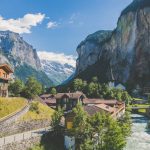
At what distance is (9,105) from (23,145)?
20636 millimetres

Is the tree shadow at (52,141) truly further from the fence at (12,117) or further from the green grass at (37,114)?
the fence at (12,117)

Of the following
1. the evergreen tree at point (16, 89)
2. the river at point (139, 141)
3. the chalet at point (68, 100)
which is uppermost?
the evergreen tree at point (16, 89)

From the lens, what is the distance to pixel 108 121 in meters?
84.6

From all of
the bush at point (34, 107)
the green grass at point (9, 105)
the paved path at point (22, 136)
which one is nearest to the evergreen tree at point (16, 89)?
the bush at point (34, 107)

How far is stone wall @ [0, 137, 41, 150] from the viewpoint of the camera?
7015cm

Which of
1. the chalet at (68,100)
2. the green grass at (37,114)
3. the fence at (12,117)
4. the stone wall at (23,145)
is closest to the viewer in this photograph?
the stone wall at (23,145)

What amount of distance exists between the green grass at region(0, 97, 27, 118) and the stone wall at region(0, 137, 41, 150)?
10.2 meters

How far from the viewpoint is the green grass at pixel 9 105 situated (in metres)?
89.2

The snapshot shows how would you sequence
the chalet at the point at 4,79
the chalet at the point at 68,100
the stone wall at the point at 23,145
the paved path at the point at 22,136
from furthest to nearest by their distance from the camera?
the chalet at the point at 68,100 < the chalet at the point at 4,79 < the paved path at the point at 22,136 < the stone wall at the point at 23,145

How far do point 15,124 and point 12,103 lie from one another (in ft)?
40.4

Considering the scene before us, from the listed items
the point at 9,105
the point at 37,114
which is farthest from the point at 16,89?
the point at 9,105

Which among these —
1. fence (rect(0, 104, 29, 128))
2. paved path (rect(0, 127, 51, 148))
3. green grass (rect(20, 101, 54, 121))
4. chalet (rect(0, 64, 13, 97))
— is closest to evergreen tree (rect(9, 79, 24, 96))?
chalet (rect(0, 64, 13, 97))

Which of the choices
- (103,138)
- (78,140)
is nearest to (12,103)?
(78,140)

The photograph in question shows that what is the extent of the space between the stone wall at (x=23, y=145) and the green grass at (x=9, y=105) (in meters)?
10.2
